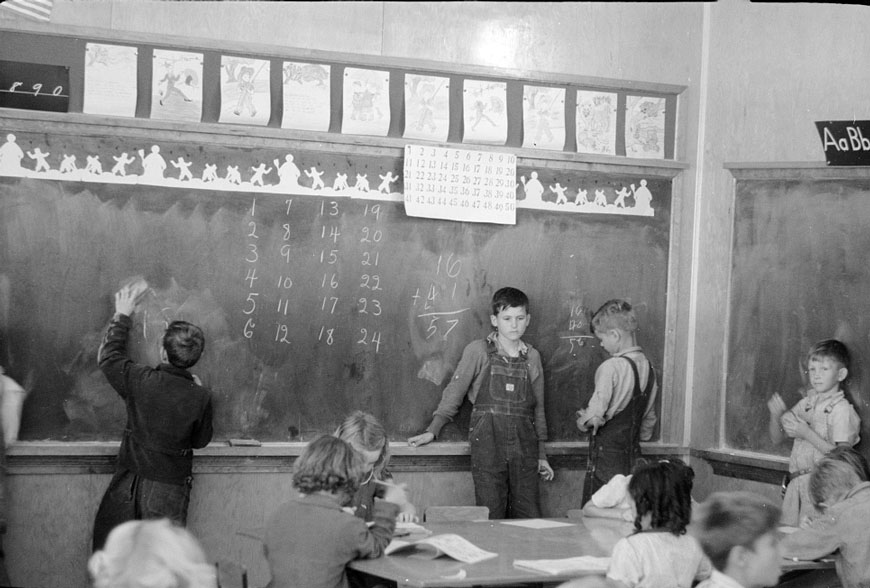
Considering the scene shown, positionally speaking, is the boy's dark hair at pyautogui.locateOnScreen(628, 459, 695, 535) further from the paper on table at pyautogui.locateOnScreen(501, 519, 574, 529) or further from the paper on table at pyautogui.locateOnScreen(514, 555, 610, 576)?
the paper on table at pyautogui.locateOnScreen(501, 519, 574, 529)

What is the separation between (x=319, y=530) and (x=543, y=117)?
9.32ft

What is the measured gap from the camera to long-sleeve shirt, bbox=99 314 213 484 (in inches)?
176

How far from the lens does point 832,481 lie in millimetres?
3920

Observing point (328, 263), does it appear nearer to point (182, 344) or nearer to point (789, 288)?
point (182, 344)

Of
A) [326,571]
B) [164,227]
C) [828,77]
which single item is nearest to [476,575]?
[326,571]

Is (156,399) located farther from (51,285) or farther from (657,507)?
(657,507)

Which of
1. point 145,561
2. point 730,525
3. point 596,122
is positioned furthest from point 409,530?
point 596,122

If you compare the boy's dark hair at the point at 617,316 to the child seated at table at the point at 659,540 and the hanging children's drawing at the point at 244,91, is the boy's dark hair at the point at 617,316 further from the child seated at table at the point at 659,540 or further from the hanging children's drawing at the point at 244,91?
the child seated at table at the point at 659,540

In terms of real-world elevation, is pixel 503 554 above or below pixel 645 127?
below

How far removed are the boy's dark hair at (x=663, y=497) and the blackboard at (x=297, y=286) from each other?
2103 mm

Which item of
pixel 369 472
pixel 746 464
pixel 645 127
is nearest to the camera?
pixel 369 472

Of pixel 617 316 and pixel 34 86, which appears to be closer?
pixel 34 86

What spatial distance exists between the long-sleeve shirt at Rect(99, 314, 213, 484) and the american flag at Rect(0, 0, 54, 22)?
5.01 ft

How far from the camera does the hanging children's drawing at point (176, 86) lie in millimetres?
4879
